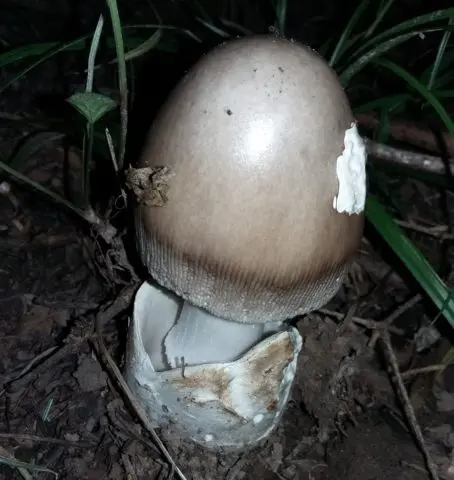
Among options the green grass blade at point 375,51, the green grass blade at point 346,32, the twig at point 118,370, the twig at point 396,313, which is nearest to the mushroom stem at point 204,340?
the twig at point 118,370

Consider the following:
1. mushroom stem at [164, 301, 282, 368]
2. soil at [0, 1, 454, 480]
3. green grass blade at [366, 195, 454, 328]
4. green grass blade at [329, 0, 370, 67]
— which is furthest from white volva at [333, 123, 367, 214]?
green grass blade at [329, 0, 370, 67]

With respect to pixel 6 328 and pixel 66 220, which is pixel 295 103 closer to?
pixel 6 328

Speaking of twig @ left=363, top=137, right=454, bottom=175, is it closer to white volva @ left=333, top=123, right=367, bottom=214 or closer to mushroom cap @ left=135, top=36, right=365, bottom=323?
white volva @ left=333, top=123, right=367, bottom=214

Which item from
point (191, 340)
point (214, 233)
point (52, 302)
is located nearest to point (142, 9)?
point (52, 302)

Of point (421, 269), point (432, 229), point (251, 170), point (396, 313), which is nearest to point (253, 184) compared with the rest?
point (251, 170)

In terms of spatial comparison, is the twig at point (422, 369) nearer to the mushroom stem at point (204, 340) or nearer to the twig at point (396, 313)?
the twig at point (396, 313)

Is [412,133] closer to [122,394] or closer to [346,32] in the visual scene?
[346,32]
